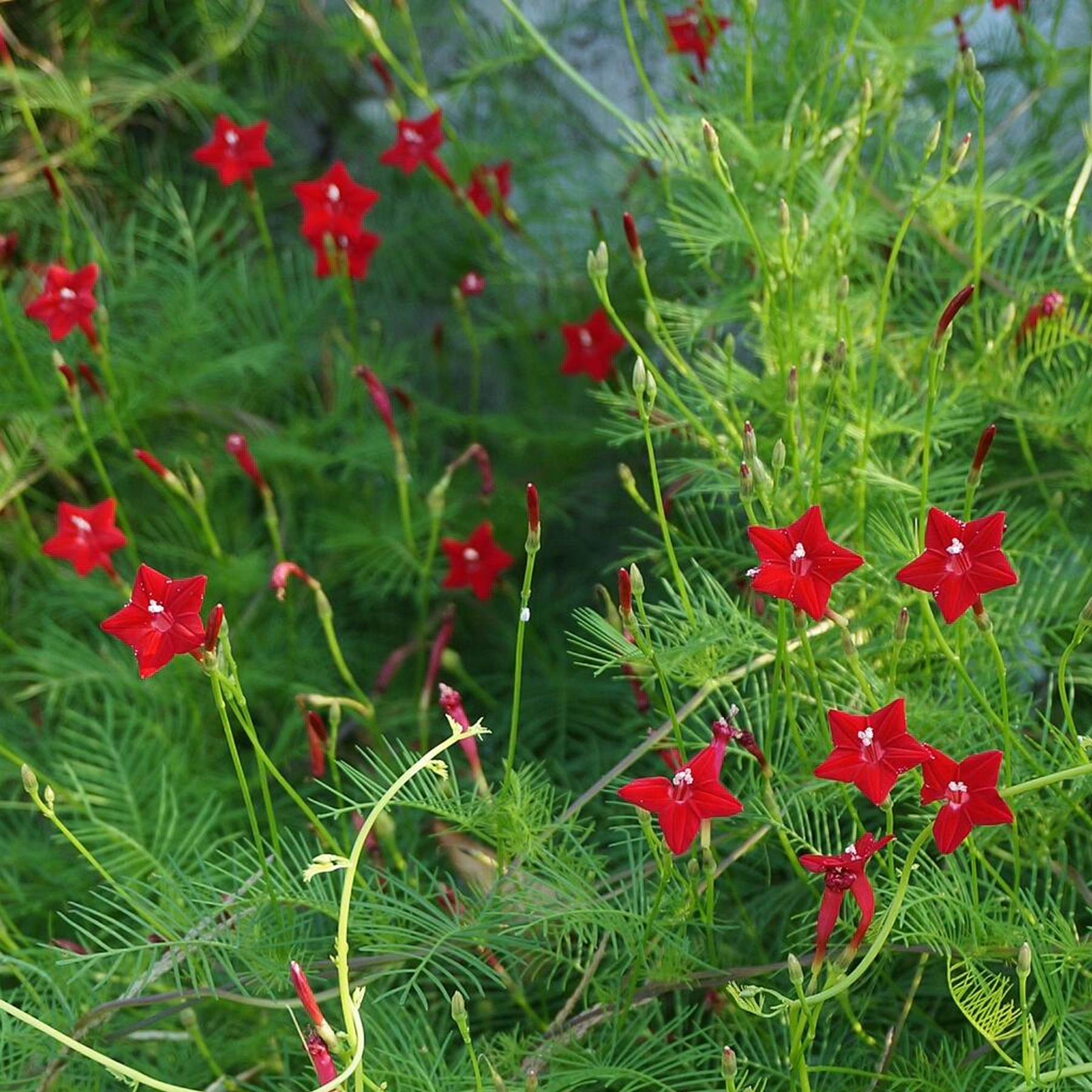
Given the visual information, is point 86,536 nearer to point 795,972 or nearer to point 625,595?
point 625,595

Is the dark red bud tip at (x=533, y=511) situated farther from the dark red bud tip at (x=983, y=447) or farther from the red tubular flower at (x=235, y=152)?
the red tubular flower at (x=235, y=152)

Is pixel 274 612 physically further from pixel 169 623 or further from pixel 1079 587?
pixel 1079 587

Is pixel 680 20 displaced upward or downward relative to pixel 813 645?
upward

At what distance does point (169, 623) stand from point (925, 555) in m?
0.41

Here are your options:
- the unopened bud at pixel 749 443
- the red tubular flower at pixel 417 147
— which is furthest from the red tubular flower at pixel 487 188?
the unopened bud at pixel 749 443

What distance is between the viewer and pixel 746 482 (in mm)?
778

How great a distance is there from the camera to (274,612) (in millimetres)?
1429

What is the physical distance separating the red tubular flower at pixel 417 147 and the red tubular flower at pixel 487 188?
0.15 ft

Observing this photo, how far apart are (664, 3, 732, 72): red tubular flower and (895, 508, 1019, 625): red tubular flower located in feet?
2.28

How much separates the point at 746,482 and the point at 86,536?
63 centimetres

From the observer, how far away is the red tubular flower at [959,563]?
74 cm

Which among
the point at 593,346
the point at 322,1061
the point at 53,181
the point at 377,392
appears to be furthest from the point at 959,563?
the point at 53,181

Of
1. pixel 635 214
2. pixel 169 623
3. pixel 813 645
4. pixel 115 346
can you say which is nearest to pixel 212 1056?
pixel 169 623

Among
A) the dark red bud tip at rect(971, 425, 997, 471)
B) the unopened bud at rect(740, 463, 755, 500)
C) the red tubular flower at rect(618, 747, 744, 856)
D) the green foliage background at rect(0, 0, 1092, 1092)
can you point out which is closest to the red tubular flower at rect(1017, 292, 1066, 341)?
the green foliage background at rect(0, 0, 1092, 1092)
